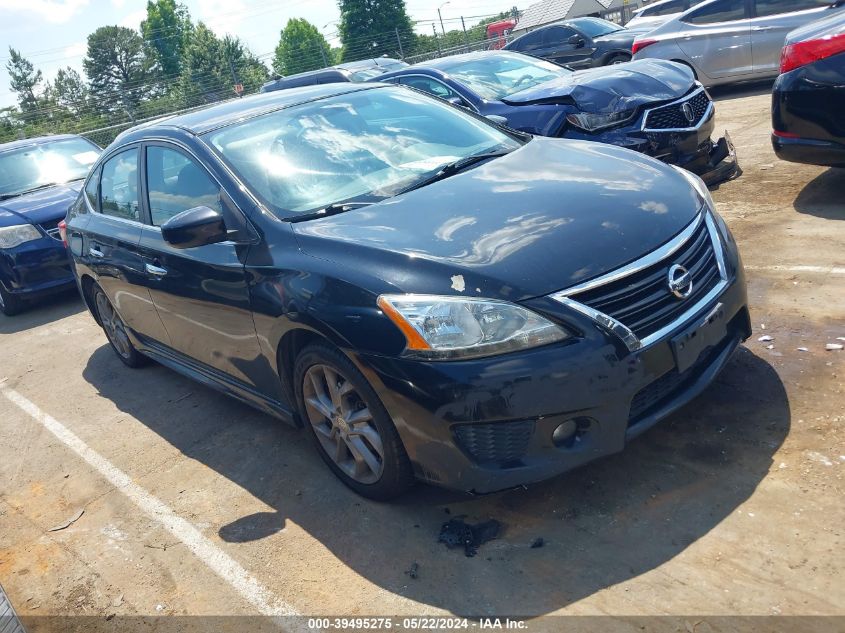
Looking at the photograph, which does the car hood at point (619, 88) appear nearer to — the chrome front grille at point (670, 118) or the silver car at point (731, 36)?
the chrome front grille at point (670, 118)

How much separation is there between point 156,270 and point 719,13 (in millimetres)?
10343

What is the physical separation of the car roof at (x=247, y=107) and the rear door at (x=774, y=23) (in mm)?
8594

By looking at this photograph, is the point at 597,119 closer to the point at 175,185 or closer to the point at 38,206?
the point at 175,185

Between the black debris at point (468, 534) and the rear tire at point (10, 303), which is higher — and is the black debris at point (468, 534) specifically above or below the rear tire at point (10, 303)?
below

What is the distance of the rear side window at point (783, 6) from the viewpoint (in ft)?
36.8

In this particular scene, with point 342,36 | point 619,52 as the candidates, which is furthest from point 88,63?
point 619,52

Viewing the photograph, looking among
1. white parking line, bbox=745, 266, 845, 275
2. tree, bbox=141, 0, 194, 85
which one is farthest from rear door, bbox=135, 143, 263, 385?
tree, bbox=141, 0, 194, 85

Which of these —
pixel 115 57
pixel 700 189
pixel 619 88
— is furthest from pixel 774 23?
pixel 115 57

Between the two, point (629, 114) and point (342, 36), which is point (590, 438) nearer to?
point (629, 114)

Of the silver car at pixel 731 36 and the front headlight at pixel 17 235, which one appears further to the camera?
the silver car at pixel 731 36

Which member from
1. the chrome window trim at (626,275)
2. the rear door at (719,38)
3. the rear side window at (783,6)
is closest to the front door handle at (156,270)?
the chrome window trim at (626,275)

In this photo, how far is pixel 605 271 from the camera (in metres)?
3.00

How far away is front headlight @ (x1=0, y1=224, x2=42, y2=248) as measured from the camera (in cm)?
841

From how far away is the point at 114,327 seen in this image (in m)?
6.07
